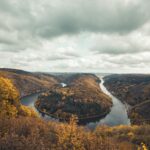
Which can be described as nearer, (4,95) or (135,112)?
(4,95)

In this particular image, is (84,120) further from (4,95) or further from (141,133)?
(4,95)

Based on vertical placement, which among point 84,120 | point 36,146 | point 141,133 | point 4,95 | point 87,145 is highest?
point 4,95

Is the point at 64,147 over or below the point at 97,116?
over

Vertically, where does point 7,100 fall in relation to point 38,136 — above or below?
above

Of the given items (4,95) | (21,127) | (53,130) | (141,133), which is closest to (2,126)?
(21,127)

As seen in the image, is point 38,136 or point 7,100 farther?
point 7,100

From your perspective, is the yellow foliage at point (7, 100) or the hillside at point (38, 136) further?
the yellow foliage at point (7, 100)

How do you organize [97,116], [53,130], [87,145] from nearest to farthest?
1. [87,145]
2. [53,130]
3. [97,116]

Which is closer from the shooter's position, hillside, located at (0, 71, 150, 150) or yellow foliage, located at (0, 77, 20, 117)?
hillside, located at (0, 71, 150, 150)

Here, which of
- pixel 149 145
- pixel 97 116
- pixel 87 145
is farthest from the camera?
pixel 97 116
